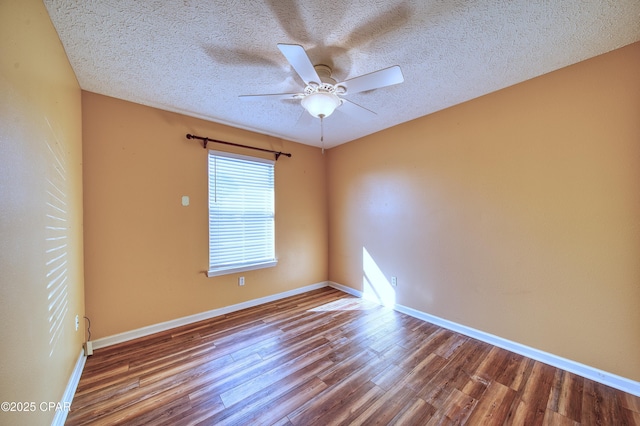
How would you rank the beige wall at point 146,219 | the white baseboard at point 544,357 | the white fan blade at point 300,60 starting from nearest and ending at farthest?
the white fan blade at point 300,60 < the white baseboard at point 544,357 < the beige wall at point 146,219

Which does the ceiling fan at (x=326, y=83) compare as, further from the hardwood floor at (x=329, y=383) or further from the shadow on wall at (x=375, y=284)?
the shadow on wall at (x=375, y=284)

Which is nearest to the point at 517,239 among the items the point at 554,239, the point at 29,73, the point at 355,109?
the point at 554,239

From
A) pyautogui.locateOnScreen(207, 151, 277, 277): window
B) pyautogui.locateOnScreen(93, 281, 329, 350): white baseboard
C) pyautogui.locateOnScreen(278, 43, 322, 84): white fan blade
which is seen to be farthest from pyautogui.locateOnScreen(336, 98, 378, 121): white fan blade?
pyautogui.locateOnScreen(93, 281, 329, 350): white baseboard

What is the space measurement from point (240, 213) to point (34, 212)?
207 centimetres

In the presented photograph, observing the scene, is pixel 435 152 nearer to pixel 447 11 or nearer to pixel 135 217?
pixel 447 11

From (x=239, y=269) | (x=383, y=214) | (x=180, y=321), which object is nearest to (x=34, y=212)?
(x=180, y=321)

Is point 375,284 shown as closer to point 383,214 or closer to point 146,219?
point 383,214

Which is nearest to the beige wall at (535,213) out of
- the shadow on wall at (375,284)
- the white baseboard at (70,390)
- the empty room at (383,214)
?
the empty room at (383,214)

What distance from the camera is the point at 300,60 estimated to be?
4.77 feet

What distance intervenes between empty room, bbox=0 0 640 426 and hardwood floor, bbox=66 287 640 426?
2 cm

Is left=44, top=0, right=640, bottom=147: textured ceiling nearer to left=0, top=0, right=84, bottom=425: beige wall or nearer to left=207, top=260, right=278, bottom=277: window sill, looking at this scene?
left=0, top=0, right=84, bottom=425: beige wall

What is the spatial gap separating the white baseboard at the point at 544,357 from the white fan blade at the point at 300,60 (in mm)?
2828

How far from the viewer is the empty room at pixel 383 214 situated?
1392mm

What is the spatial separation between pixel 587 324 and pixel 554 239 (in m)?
0.69
